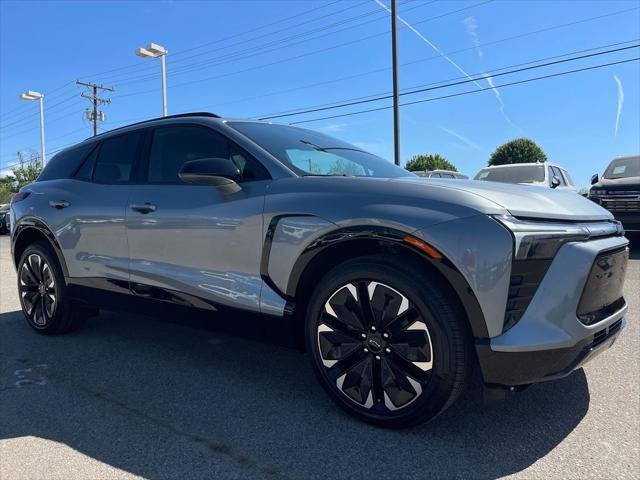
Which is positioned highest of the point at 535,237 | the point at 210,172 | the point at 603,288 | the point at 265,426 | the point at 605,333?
the point at 210,172

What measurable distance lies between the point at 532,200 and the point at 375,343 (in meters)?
1.00

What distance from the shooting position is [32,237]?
4.66 metres

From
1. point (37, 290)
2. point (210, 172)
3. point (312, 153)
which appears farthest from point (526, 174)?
point (37, 290)

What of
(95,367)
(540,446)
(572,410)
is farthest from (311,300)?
(95,367)

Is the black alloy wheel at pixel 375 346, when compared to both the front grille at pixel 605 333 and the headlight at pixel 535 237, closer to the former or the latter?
the headlight at pixel 535 237

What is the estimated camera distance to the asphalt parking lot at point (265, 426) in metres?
2.22

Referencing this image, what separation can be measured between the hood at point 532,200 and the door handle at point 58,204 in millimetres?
2900

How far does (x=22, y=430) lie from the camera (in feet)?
8.74

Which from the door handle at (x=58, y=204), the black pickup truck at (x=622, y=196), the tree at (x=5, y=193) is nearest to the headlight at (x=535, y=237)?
the door handle at (x=58, y=204)

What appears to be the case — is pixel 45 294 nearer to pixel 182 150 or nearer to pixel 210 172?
pixel 182 150

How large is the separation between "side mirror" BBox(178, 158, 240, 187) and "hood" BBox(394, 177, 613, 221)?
97 centimetres

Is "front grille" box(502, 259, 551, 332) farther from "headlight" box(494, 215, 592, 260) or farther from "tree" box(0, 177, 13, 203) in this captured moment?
"tree" box(0, 177, 13, 203)

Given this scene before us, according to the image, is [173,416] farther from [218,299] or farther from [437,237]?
[437,237]

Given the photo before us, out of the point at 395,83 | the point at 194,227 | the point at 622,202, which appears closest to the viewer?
the point at 194,227
